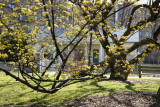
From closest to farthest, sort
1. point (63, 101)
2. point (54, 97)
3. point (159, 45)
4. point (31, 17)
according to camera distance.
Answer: point (31, 17) < point (159, 45) < point (63, 101) < point (54, 97)

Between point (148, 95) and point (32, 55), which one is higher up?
point (32, 55)

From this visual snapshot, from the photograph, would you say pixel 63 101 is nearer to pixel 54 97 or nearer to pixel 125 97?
pixel 54 97

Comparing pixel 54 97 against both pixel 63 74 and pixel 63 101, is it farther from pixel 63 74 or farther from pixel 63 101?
pixel 63 74

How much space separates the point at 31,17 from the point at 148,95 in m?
4.38

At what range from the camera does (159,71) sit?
11.9 meters

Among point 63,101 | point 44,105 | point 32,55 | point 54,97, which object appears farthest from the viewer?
point 54,97

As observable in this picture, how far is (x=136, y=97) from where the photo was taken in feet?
17.9

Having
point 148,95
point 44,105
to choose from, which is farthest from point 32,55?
point 148,95

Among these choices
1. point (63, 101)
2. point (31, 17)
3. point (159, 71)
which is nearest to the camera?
point (31, 17)

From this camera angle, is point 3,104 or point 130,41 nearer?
point 3,104

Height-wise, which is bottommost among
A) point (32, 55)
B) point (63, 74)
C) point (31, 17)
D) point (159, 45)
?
point (63, 74)

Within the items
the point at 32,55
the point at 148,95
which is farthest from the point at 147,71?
the point at 32,55

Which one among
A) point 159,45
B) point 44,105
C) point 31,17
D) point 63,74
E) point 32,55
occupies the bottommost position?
point 44,105

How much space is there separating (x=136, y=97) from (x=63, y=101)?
231 centimetres
